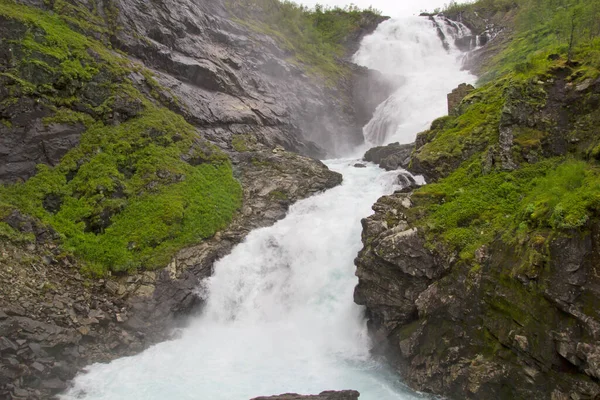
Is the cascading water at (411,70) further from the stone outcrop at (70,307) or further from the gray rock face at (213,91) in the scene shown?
the stone outcrop at (70,307)

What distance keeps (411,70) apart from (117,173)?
4546cm

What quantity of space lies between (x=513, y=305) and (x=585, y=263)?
7.22 ft

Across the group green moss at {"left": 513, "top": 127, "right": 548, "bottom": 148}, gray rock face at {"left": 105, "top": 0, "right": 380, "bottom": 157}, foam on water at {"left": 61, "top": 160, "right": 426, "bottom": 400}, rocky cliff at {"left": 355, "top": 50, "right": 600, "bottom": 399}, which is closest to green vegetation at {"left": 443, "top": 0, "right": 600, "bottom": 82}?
rocky cliff at {"left": 355, "top": 50, "right": 600, "bottom": 399}

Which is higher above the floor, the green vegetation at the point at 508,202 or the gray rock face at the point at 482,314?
the green vegetation at the point at 508,202

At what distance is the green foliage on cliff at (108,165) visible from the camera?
20016 millimetres

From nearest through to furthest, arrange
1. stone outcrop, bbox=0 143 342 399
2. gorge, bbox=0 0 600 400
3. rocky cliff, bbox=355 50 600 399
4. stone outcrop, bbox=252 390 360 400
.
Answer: rocky cliff, bbox=355 50 600 399 < gorge, bbox=0 0 600 400 < stone outcrop, bbox=252 390 360 400 < stone outcrop, bbox=0 143 342 399

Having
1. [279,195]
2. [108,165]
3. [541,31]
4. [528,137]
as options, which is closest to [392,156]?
[279,195]

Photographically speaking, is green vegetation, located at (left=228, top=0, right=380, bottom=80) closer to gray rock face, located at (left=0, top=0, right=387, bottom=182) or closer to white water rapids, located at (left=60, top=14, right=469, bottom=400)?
gray rock face, located at (left=0, top=0, right=387, bottom=182)

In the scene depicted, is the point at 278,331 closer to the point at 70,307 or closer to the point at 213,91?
the point at 70,307

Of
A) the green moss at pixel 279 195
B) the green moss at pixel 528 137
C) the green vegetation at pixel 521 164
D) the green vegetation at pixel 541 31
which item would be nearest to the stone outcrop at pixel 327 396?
the green vegetation at pixel 521 164

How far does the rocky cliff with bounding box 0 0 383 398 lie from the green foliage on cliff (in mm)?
80

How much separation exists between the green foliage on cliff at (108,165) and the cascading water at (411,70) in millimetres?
20022

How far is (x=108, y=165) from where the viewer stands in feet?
75.5

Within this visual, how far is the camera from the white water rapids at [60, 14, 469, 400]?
14.9m
